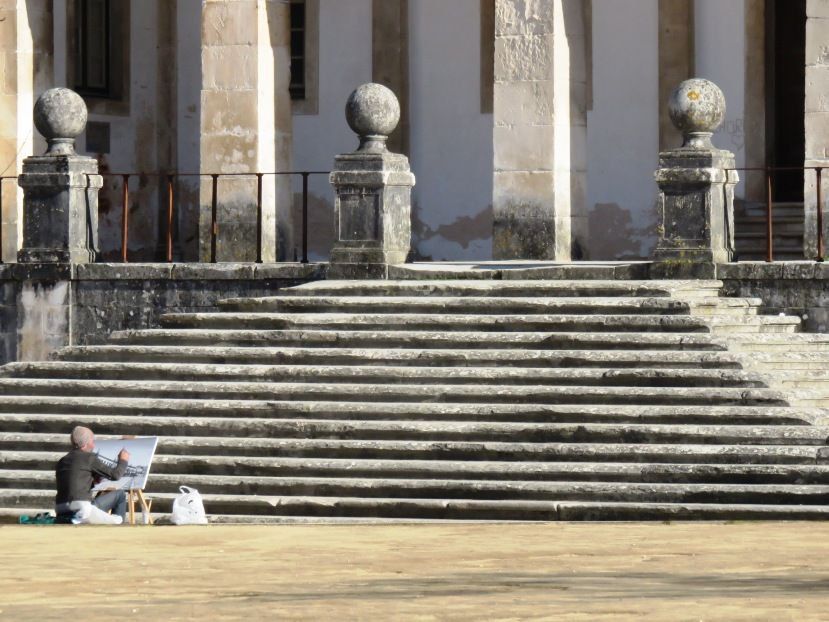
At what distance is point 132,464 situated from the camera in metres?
13.4

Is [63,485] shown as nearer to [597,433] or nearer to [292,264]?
[597,433]

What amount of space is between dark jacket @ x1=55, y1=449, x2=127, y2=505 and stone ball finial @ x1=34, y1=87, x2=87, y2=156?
5838mm

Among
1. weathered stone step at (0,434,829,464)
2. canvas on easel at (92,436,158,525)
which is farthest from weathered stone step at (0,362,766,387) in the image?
canvas on easel at (92,436,158,525)

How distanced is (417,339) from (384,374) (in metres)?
0.54

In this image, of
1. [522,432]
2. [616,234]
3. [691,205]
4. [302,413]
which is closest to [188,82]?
[616,234]

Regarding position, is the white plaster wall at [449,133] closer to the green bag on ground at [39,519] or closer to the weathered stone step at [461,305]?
the weathered stone step at [461,305]

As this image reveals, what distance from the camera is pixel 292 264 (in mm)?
17672

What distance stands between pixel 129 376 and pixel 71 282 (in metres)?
3.15

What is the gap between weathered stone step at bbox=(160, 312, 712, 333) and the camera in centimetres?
1505

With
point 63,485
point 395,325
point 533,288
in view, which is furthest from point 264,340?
point 63,485

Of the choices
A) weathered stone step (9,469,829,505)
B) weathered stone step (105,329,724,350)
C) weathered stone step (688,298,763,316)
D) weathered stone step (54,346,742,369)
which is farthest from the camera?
weathered stone step (688,298,763,316)

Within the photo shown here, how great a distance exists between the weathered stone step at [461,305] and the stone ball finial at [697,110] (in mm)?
1654

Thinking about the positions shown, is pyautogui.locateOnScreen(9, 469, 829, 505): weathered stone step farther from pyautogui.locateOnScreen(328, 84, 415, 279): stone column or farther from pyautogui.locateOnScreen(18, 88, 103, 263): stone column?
pyautogui.locateOnScreen(18, 88, 103, 263): stone column

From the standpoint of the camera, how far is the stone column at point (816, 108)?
57.7 feet
